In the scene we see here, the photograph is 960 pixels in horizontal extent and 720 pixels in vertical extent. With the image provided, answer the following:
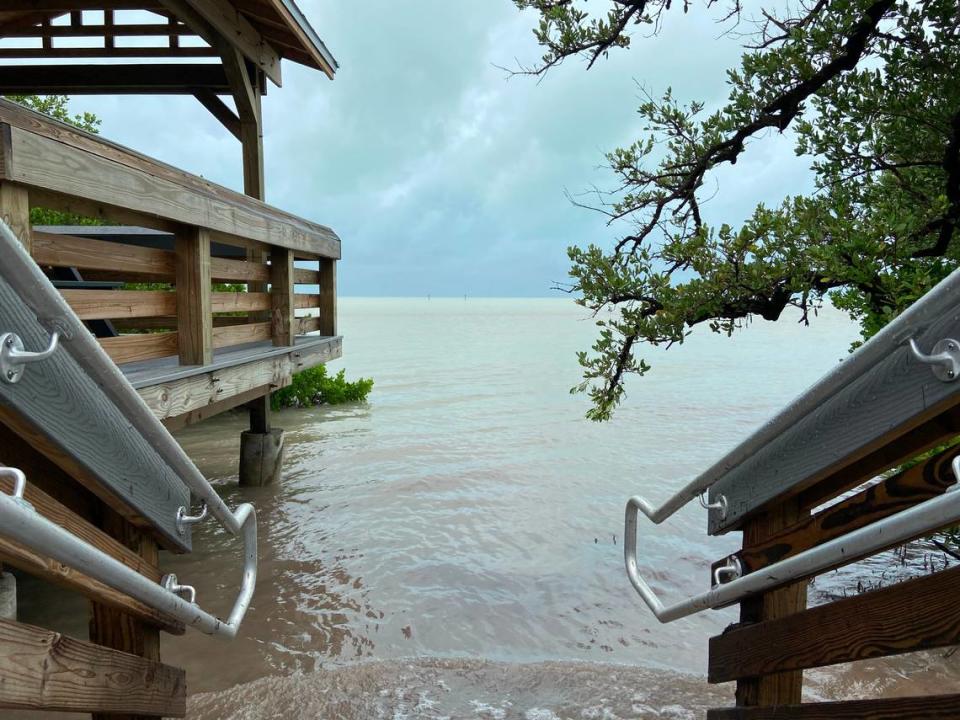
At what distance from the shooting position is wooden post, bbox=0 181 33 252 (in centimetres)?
281

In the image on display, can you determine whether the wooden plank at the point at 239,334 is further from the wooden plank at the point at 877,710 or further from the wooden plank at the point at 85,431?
the wooden plank at the point at 877,710

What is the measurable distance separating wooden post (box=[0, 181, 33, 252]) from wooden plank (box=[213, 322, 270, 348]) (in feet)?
7.41

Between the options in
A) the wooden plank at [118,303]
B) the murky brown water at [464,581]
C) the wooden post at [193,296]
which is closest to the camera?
the wooden plank at [118,303]

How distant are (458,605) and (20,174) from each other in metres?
4.01

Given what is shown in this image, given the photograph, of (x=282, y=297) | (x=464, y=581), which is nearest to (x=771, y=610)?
(x=464, y=581)

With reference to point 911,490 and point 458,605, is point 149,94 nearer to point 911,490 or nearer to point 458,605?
point 458,605

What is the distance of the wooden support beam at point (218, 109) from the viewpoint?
28.6 ft

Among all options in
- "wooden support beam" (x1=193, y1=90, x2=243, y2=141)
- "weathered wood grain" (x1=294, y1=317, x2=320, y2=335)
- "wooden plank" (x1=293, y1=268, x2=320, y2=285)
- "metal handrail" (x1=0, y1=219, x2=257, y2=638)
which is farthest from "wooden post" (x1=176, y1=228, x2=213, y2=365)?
"wooden support beam" (x1=193, y1=90, x2=243, y2=141)

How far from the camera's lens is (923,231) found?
3.65 metres

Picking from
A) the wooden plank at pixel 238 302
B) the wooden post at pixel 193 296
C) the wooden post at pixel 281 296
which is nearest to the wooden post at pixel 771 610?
the wooden post at pixel 193 296

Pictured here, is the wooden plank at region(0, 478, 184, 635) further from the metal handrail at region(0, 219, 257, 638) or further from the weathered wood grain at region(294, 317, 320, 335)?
the weathered wood grain at region(294, 317, 320, 335)

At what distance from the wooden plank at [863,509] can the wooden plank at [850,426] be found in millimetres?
78

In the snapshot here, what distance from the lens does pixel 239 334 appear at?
5.83 metres

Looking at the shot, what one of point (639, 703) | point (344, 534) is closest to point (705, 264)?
point (639, 703)
